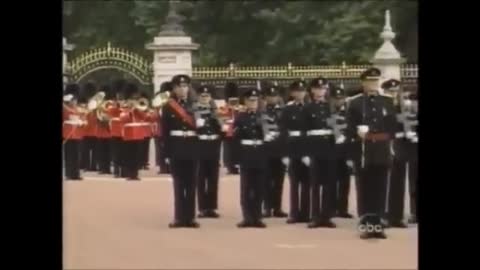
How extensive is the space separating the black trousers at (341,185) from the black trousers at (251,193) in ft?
1.28

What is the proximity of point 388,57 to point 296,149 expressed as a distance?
68 centimetres

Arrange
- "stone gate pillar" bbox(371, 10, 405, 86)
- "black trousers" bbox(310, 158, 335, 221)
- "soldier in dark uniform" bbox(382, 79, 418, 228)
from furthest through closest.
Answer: "black trousers" bbox(310, 158, 335, 221), "soldier in dark uniform" bbox(382, 79, 418, 228), "stone gate pillar" bbox(371, 10, 405, 86)

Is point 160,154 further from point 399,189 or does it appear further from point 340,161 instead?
point 399,189

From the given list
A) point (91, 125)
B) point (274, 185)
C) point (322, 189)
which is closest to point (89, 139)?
point (91, 125)

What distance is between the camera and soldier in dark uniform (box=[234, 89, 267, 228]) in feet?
18.7

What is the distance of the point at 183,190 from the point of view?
5.75 metres

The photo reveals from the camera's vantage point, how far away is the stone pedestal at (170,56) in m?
5.62

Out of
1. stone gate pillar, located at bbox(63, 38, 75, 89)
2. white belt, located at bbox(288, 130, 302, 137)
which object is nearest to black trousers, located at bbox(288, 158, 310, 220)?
white belt, located at bbox(288, 130, 302, 137)

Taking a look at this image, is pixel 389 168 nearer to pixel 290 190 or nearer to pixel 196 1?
pixel 290 190

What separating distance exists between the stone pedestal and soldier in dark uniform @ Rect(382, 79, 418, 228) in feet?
3.41

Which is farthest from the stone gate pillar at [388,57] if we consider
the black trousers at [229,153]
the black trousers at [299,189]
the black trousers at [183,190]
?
the black trousers at [183,190]

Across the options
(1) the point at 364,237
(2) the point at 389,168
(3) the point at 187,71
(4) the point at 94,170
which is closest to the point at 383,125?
(2) the point at 389,168

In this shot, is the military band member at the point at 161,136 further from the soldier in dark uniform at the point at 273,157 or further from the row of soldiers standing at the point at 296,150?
the soldier in dark uniform at the point at 273,157

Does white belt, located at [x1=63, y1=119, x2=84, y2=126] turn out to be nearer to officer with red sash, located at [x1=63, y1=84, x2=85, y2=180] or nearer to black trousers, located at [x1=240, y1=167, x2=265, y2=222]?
officer with red sash, located at [x1=63, y1=84, x2=85, y2=180]
